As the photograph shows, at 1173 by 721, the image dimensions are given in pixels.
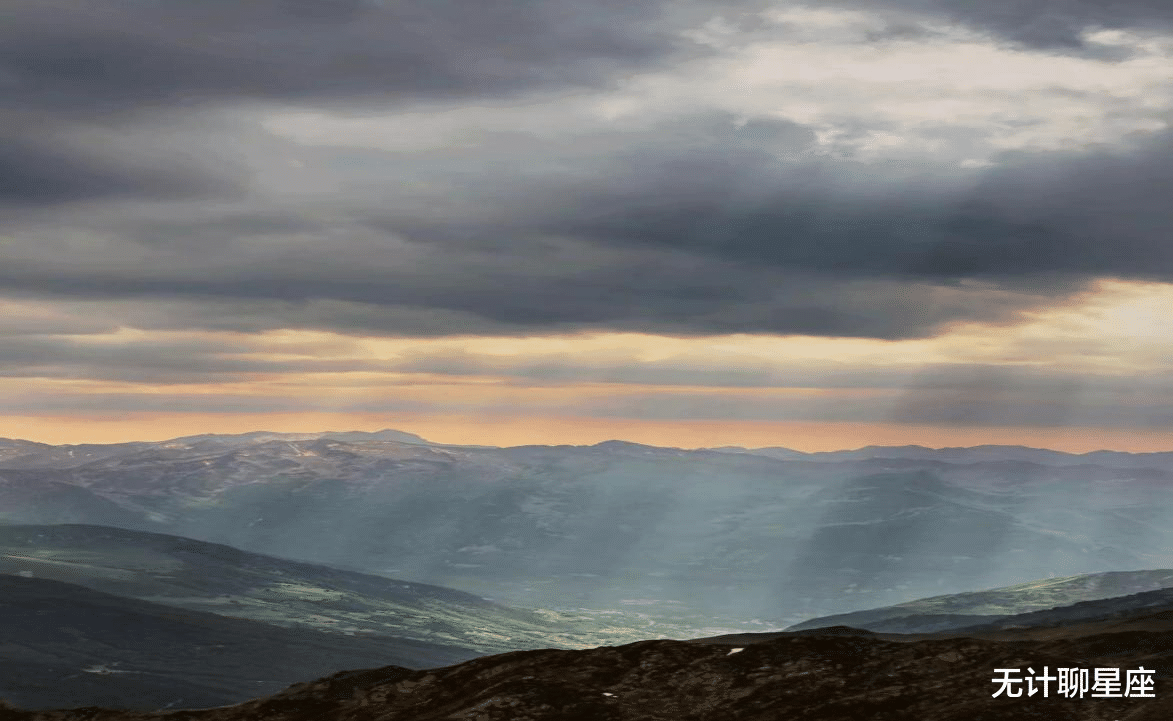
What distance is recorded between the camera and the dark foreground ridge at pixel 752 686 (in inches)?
3359

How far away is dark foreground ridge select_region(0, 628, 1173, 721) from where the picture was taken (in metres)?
85.3

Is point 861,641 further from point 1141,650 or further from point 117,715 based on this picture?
point 117,715

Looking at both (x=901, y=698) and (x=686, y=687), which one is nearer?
(x=901, y=698)

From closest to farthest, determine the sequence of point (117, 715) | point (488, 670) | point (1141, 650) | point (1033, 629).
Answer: point (1141, 650), point (488, 670), point (117, 715), point (1033, 629)

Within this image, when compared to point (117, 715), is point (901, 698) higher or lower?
higher

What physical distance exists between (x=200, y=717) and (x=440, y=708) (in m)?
27.6

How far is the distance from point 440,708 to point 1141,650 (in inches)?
2160

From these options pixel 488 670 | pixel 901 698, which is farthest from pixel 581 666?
pixel 901 698

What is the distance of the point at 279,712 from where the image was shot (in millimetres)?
116250

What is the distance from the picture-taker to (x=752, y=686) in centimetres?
9888

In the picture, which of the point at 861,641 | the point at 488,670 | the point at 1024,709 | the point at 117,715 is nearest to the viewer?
the point at 1024,709

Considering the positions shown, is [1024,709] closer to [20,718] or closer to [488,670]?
[488,670]

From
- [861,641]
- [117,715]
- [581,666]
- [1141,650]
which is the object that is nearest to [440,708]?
[581,666]

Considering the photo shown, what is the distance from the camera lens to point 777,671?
335ft
